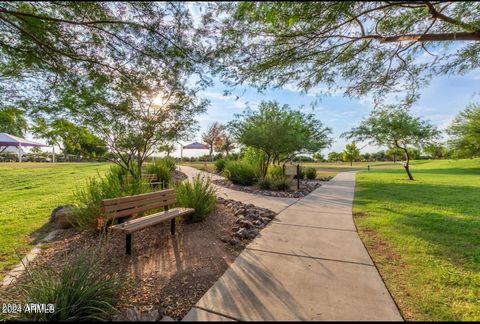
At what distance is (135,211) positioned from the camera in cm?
433

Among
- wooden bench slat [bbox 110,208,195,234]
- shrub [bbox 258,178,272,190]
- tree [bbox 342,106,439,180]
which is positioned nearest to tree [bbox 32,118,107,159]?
wooden bench slat [bbox 110,208,195,234]

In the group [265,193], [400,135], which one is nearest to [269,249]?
[265,193]

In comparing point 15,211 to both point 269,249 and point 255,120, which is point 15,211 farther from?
point 255,120

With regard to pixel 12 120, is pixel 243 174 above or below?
below

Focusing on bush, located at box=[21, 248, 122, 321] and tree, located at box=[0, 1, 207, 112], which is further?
tree, located at box=[0, 1, 207, 112]

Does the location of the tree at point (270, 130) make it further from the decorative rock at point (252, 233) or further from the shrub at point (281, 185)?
the decorative rock at point (252, 233)

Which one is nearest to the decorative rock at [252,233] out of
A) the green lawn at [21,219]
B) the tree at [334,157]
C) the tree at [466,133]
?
the green lawn at [21,219]

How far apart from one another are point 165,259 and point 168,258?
0.16 feet

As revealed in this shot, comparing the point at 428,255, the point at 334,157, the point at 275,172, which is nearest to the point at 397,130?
the point at 275,172

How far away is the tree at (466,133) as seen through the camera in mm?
23156

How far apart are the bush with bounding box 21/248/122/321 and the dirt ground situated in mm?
178

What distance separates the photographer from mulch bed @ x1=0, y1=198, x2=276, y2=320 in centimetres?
262

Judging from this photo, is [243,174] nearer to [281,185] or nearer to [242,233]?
Answer: [281,185]

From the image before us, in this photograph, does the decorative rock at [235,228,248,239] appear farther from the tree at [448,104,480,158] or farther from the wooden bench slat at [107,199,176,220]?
the tree at [448,104,480,158]
